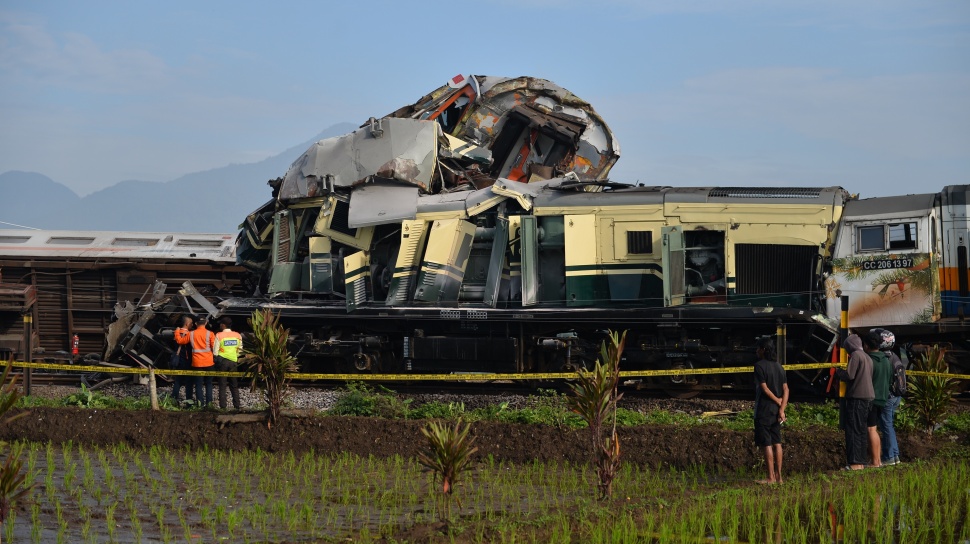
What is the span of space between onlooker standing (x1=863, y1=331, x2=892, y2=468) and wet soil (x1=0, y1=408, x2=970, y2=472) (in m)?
0.85

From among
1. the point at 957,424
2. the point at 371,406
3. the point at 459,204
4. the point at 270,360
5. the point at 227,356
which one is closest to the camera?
the point at 957,424

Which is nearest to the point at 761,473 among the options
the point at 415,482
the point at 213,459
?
the point at 415,482

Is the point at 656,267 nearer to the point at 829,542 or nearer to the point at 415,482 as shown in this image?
the point at 415,482

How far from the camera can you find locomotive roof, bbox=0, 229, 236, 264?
28156 millimetres

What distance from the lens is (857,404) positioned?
12109 mm

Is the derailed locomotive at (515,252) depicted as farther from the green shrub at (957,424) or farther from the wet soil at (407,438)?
the wet soil at (407,438)

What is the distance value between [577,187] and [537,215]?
998 mm

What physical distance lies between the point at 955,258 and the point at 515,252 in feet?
24.4

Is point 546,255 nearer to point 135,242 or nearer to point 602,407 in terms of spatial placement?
point 602,407

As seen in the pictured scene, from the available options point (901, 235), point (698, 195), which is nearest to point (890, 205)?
point (901, 235)

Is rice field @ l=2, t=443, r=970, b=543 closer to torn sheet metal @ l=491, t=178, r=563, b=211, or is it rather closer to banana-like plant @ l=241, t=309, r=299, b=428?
Answer: banana-like plant @ l=241, t=309, r=299, b=428

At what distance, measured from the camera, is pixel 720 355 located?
18.1 metres

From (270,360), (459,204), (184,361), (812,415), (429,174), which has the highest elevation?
(429,174)

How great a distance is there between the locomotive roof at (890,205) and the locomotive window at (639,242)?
3279 mm
